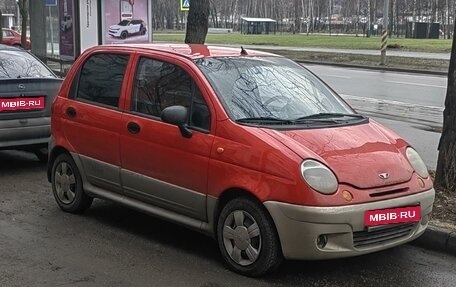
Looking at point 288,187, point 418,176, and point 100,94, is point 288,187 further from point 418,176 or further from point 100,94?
point 100,94

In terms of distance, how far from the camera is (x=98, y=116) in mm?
6129

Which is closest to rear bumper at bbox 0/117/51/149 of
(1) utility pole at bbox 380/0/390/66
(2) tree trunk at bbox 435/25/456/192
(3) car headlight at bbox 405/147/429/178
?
(2) tree trunk at bbox 435/25/456/192

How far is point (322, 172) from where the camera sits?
4.65m

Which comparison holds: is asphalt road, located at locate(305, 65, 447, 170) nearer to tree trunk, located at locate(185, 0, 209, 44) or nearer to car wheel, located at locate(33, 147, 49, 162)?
tree trunk, located at locate(185, 0, 209, 44)

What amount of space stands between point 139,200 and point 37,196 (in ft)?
6.38

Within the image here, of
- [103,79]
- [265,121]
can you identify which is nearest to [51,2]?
[103,79]

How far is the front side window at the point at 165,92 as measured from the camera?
535 cm

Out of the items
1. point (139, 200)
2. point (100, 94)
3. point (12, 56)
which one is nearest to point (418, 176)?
point (139, 200)

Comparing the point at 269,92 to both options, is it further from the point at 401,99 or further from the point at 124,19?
the point at 124,19

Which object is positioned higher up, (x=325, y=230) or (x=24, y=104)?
(x=24, y=104)

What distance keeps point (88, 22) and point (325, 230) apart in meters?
16.2

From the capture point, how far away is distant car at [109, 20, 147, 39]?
19375mm

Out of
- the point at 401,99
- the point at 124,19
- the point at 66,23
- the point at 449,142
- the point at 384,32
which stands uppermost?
the point at 124,19

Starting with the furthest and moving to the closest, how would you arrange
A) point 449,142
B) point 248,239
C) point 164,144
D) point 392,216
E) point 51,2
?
1. point 51,2
2. point 449,142
3. point 164,144
4. point 248,239
5. point 392,216
